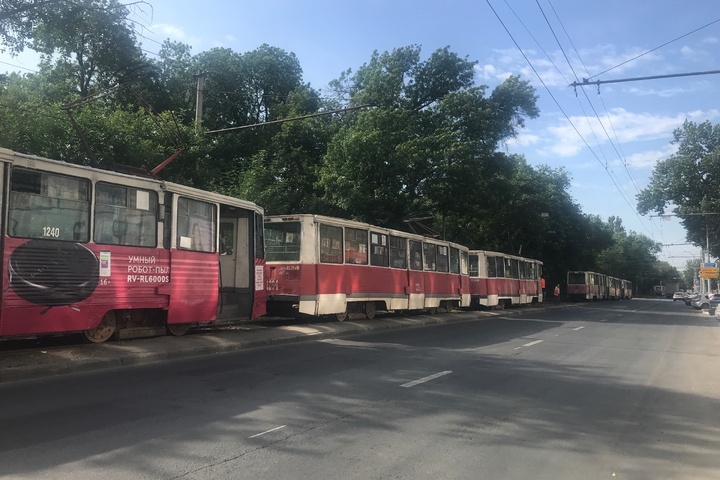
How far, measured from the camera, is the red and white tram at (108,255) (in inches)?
339

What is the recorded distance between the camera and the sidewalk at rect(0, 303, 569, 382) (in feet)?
27.6

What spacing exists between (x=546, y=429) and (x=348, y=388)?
298 centimetres

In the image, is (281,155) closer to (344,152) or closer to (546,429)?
(344,152)

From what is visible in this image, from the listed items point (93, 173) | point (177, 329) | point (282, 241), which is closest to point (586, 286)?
point (282, 241)

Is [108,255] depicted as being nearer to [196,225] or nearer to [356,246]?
[196,225]

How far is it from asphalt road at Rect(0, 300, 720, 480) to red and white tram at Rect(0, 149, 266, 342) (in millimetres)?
1471

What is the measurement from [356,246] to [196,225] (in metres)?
7.54

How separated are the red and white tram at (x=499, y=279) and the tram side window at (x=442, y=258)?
5214mm

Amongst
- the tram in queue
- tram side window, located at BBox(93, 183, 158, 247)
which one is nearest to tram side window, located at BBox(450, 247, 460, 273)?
tram side window, located at BBox(93, 183, 158, 247)

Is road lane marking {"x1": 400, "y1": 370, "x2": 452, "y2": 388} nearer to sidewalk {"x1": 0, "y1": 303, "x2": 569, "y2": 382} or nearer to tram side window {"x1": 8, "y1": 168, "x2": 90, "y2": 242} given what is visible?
sidewalk {"x1": 0, "y1": 303, "x2": 569, "y2": 382}

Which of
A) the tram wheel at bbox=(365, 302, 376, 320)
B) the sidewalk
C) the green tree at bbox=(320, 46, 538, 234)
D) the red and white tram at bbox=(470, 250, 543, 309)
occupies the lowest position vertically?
the sidewalk

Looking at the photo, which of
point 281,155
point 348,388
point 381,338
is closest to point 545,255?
point 281,155

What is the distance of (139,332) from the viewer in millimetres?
11242

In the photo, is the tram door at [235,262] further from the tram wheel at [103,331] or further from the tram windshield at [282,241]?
the tram wheel at [103,331]
